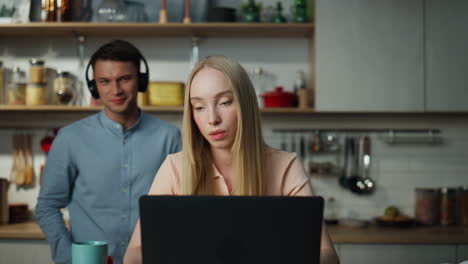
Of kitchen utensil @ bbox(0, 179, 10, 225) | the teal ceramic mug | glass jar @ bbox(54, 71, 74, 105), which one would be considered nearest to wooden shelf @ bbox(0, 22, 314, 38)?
glass jar @ bbox(54, 71, 74, 105)

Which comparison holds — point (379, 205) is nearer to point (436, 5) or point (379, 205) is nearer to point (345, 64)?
point (345, 64)

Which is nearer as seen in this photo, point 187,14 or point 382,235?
point 382,235

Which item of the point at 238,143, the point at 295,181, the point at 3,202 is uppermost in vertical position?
the point at 238,143

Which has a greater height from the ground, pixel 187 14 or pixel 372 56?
pixel 187 14

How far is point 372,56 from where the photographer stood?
3.34 m

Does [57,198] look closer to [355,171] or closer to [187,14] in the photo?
[187,14]

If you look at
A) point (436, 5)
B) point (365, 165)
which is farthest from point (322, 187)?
point (436, 5)

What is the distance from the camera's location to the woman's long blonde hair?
129 cm

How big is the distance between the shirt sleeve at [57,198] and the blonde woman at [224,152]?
75cm

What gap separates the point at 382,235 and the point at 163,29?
1.83 meters

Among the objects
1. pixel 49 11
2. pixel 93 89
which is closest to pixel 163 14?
pixel 49 11

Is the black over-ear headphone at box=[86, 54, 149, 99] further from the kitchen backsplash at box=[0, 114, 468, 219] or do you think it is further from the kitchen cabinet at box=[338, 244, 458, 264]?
the kitchen cabinet at box=[338, 244, 458, 264]

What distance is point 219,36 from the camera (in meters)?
3.65

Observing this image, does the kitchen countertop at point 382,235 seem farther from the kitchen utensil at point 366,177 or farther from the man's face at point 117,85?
the man's face at point 117,85
